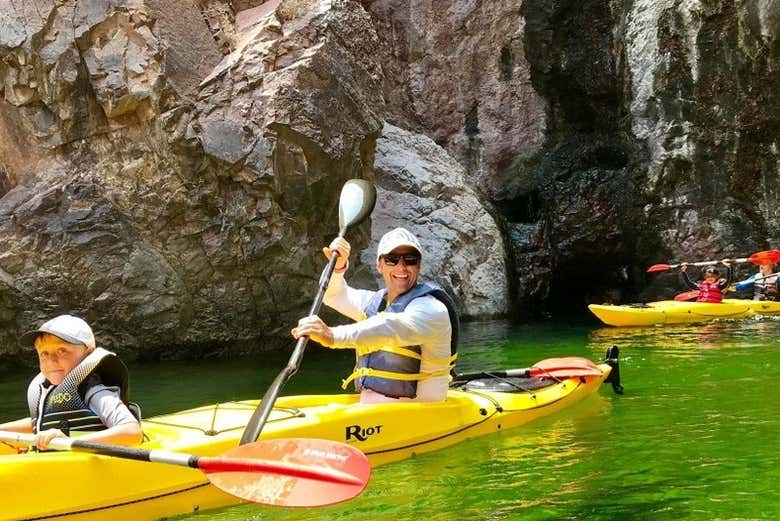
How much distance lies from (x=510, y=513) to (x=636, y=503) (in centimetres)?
58

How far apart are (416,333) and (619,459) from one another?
1331 mm

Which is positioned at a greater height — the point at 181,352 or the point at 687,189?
the point at 687,189

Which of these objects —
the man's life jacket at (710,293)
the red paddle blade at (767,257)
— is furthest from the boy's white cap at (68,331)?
the red paddle blade at (767,257)

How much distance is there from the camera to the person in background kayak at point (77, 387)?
3.37 meters

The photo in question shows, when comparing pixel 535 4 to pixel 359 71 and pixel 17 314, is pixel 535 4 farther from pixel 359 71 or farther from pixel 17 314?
pixel 17 314

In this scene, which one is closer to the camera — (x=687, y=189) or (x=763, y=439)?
(x=763, y=439)

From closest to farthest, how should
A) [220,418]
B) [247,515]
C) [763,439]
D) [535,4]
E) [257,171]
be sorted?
[247,515], [220,418], [763,439], [257,171], [535,4]

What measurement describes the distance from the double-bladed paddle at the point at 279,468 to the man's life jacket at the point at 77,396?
0.29m

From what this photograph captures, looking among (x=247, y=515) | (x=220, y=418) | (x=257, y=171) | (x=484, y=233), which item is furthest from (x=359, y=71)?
(x=247, y=515)

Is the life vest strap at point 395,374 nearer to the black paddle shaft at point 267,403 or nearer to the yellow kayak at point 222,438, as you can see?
the yellow kayak at point 222,438

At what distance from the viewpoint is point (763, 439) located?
453cm

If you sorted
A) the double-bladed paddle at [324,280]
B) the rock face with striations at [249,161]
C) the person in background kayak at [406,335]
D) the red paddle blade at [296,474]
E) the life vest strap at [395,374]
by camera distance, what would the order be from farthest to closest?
the rock face with striations at [249,161] → the life vest strap at [395,374] → the person in background kayak at [406,335] → the double-bladed paddle at [324,280] → the red paddle blade at [296,474]

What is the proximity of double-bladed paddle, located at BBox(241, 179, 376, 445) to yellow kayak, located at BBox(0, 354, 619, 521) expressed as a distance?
0.21 metres

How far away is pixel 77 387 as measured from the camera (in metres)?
3.42
